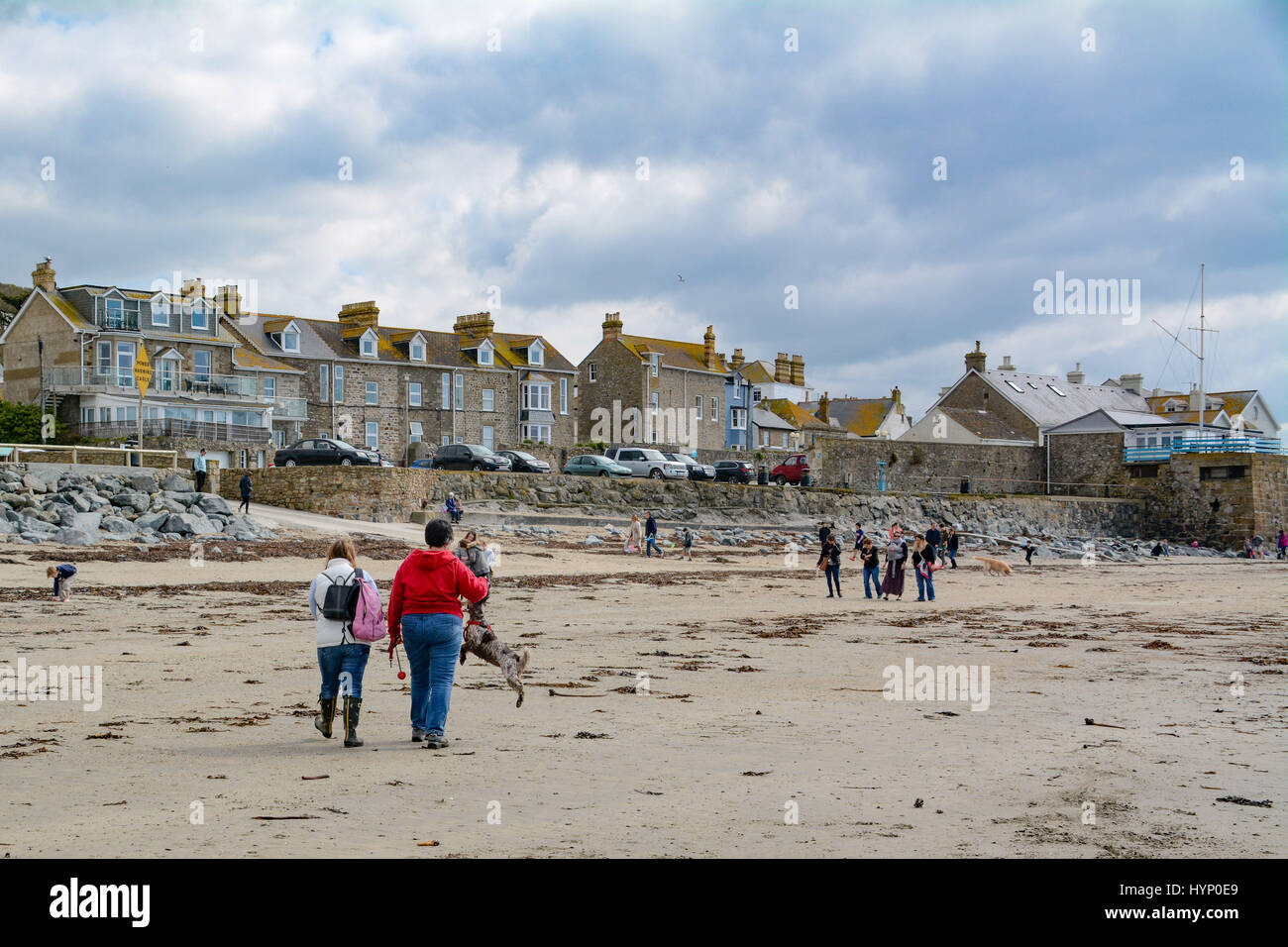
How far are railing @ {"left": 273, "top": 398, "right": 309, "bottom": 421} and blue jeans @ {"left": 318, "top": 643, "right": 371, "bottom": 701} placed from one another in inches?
2112

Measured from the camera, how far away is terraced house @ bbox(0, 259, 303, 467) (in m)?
54.4

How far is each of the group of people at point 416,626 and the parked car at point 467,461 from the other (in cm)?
3874

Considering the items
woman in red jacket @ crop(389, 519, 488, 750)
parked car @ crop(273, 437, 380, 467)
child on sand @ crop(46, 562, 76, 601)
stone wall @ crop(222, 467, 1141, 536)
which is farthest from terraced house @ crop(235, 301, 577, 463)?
woman in red jacket @ crop(389, 519, 488, 750)

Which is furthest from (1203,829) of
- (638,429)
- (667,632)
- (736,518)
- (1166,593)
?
(638,429)

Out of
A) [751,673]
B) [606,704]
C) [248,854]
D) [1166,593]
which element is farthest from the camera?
[1166,593]

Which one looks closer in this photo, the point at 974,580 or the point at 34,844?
the point at 34,844

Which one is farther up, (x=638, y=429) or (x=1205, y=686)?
(x=638, y=429)

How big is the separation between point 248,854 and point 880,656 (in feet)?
33.6

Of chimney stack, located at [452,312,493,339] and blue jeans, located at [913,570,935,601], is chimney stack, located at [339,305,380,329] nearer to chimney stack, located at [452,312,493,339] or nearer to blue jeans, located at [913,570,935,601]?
chimney stack, located at [452,312,493,339]

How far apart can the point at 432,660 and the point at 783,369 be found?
91988 mm

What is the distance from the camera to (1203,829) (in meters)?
6.28

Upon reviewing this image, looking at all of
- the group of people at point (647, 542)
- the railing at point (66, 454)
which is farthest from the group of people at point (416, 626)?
the railing at point (66, 454)

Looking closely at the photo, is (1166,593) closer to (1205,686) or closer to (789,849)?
(1205,686)
